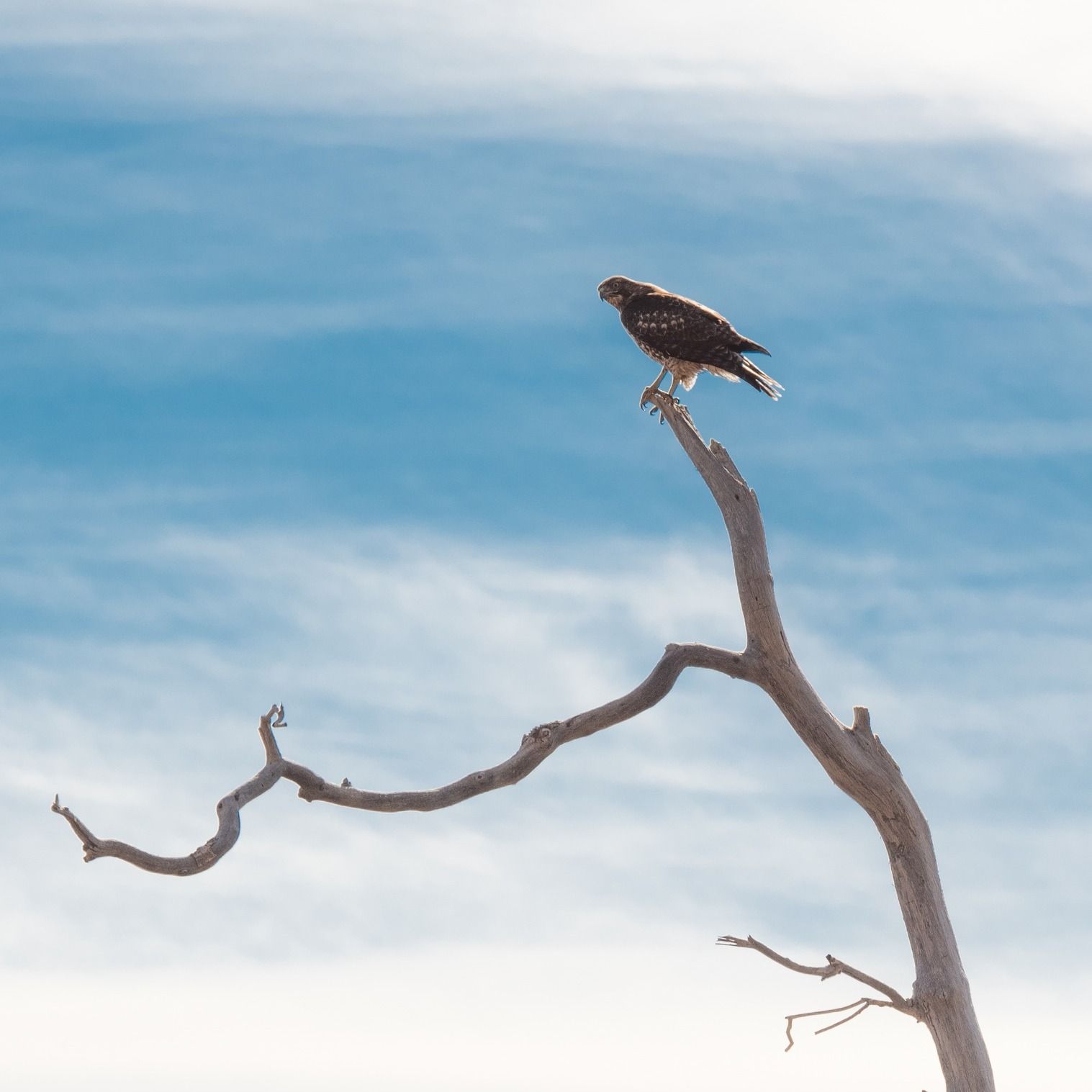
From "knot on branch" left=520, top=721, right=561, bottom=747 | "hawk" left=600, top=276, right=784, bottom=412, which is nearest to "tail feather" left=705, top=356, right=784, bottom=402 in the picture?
"hawk" left=600, top=276, right=784, bottom=412

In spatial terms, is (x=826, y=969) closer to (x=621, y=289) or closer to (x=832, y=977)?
(x=832, y=977)

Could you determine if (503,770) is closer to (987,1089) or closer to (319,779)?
(319,779)

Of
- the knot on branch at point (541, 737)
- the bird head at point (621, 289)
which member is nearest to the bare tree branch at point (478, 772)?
the knot on branch at point (541, 737)

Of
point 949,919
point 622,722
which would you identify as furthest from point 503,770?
point 949,919

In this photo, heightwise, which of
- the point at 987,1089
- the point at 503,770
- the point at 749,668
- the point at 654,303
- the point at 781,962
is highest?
the point at 654,303

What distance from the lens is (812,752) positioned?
1037cm

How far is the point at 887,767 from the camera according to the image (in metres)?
10.2

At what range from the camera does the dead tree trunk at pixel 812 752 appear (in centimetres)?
973

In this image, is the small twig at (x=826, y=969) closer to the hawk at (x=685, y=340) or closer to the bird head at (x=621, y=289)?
the hawk at (x=685, y=340)

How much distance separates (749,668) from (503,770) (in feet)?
6.91

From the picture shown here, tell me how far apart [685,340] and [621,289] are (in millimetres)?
1605

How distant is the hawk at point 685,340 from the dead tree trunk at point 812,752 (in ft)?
5.07

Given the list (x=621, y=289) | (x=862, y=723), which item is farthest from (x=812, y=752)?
(x=621, y=289)

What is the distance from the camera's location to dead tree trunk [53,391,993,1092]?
9.73 metres
